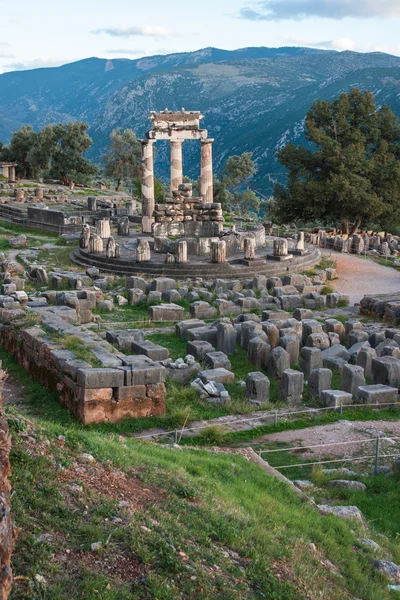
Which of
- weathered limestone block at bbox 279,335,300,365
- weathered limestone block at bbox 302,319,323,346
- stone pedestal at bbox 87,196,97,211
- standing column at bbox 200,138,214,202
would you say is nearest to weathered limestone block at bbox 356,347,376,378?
weathered limestone block at bbox 279,335,300,365

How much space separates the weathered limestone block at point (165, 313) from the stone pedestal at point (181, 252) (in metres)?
7.00

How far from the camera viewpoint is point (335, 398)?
44.7ft

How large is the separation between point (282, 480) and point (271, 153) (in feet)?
425

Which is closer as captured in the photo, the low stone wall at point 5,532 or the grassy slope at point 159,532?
the low stone wall at point 5,532

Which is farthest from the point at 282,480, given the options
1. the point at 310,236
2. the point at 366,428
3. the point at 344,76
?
the point at 344,76

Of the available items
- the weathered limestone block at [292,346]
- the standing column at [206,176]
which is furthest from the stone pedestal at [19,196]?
the weathered limestone block at [292,346]

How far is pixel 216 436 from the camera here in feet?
38.6

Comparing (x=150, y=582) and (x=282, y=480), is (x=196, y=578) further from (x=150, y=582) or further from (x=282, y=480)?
(x=282, y=480)

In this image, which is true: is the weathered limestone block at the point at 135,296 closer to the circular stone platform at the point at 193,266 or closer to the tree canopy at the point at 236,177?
the circular stone platform at the point at 193,266

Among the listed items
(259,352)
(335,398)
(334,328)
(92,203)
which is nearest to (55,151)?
(92,203)

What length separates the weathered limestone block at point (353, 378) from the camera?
14477 mm

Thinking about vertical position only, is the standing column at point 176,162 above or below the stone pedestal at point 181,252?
above

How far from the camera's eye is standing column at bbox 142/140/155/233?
121ft

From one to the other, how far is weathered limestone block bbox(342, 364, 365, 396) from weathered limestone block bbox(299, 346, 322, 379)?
998 mm
